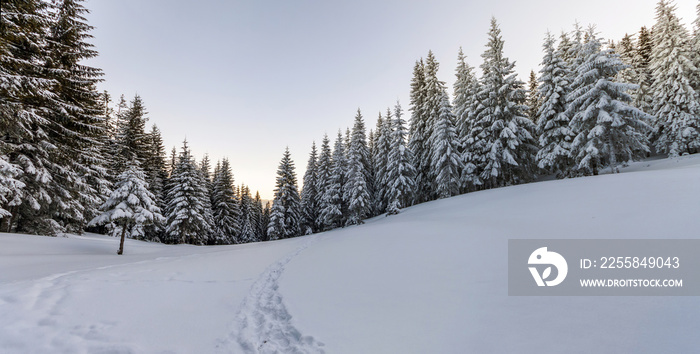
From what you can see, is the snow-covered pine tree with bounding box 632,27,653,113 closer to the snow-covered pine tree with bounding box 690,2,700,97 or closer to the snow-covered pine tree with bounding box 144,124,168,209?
the snow-covered pine tree with bounding box 690,2,700,97

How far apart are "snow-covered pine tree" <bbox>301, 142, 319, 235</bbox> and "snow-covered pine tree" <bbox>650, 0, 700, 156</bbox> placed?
38047mm

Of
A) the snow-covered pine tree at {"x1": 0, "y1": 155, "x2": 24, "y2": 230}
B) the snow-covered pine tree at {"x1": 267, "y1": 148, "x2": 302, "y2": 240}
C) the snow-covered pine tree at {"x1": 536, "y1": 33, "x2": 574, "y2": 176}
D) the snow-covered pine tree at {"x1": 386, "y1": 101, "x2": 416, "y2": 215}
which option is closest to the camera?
the snow-covered pine tree at {"x1": 0, "y1": 155, "x2": 24, "y2": 230}

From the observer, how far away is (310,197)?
40625mm

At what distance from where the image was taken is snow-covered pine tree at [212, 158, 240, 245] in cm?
3922

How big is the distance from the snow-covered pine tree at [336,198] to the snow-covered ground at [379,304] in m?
23.8

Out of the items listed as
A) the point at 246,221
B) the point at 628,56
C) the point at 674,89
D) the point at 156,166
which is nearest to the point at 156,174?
the point at 156,166

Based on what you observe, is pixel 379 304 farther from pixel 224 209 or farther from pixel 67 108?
pixel 224 209

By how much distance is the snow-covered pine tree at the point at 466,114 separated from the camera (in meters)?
26.6

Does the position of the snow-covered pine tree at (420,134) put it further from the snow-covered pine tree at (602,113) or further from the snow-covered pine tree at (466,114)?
the snow-covered pine tree at (602,113)

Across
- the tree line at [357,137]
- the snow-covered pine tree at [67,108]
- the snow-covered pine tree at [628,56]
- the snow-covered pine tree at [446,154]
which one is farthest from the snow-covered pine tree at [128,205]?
Result: the snow-covered pine tree at [628,56]

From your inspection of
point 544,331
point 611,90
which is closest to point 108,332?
point 544,331

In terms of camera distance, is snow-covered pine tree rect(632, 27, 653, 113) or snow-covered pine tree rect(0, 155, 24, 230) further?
snow-covered pine tree rect(632, 27, 653, 113)

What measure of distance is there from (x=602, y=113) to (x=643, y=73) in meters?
24.6

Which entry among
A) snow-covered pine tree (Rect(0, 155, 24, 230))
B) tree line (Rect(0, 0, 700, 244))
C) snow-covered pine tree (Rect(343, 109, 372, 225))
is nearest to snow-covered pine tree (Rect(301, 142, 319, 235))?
tree line (Rect(0, 0, 700, 244))
